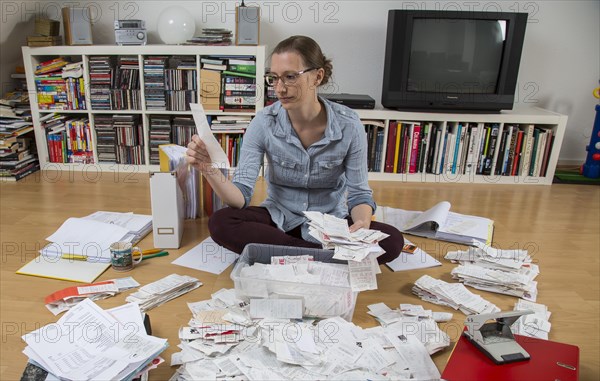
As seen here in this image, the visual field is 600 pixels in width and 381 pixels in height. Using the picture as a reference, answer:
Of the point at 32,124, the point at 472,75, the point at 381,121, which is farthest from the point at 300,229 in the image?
the point at 32,124

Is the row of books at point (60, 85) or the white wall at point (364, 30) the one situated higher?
the white wall at point (364, 30)

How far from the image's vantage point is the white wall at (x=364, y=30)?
3.48m

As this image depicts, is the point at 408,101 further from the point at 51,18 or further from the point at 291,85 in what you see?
the point at 51,18

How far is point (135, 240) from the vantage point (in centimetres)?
221

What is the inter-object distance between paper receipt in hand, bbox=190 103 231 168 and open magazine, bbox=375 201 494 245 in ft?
3.94

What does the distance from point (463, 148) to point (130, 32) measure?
7.96 ft

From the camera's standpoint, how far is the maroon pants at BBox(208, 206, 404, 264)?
6.15 feet

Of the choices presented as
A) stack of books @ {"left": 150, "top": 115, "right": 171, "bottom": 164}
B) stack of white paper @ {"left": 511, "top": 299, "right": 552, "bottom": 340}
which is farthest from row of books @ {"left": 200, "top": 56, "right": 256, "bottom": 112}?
stack of white paper @ {"left": 511, "top": 299, "right": 552, "bottom": 340}

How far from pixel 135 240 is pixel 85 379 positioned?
1068 mm

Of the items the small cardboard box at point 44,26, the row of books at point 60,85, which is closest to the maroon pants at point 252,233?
the row of books at point 60,85

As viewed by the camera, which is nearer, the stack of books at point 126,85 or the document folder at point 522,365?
the document folder at point 522,365

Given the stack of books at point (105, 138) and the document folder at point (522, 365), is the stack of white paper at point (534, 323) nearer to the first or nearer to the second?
the document folder at point (522, 365)

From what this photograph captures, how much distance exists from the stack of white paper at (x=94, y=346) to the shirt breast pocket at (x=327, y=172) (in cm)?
85

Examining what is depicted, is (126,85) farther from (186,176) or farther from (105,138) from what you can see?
(186,176)
